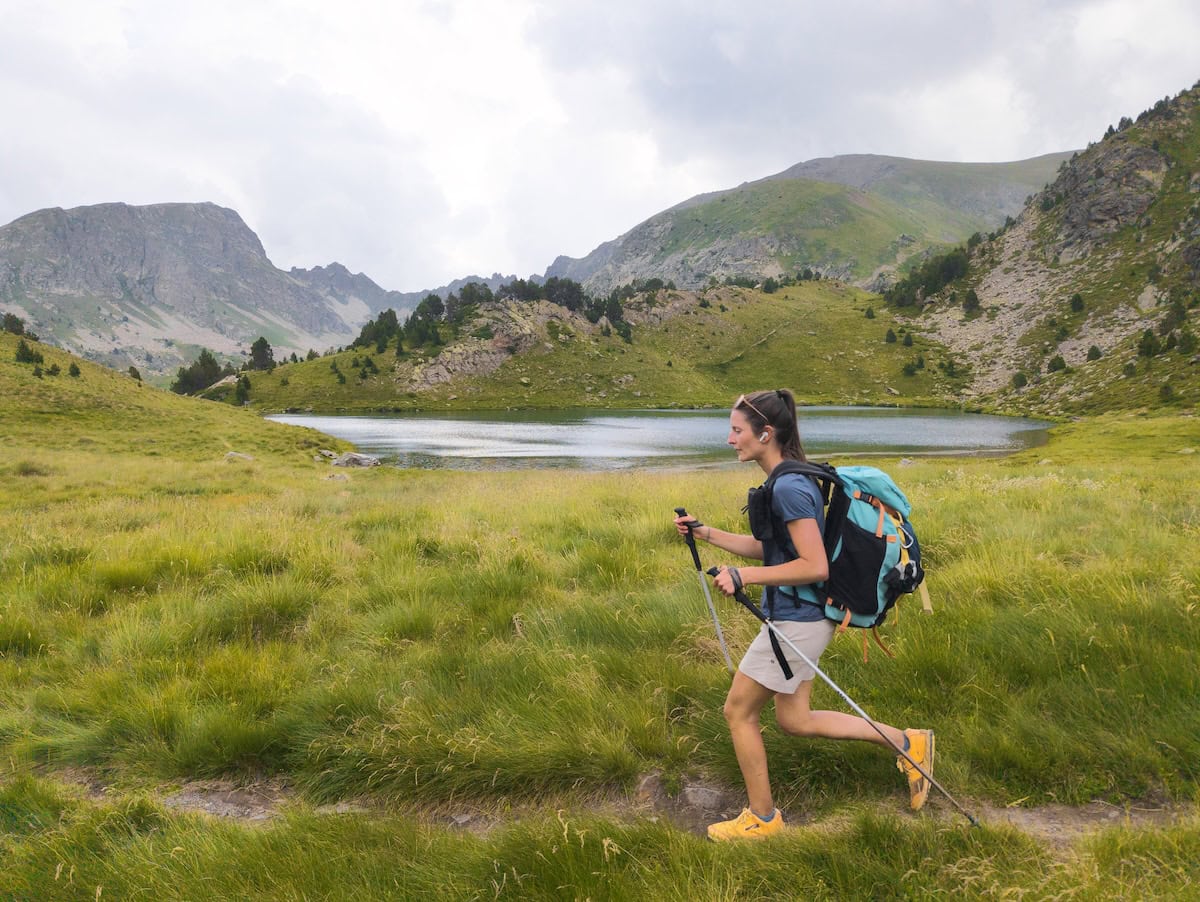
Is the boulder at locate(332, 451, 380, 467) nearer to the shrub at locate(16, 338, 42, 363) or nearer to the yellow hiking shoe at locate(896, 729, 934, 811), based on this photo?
the shrub at locate(16, 338, 42, 363)

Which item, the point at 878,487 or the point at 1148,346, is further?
the point at 1148,346

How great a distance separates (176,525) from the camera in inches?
406

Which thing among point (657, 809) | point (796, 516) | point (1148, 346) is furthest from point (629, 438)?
point (1148, 346)

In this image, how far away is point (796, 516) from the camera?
126 inches

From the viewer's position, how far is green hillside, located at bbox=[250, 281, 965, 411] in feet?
392

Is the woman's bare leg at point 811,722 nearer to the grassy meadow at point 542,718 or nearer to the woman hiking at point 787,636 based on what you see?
the woman hiking at point 787,636

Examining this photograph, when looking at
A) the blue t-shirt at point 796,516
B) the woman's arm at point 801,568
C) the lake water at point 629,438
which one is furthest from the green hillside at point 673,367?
the woman's arm at point 801,568

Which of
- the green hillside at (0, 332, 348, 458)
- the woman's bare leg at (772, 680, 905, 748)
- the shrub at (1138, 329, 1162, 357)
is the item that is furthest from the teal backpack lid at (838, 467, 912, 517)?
the shrub at (1138, 329, 1162, 357)

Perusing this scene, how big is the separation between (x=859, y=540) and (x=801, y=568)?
0.38m

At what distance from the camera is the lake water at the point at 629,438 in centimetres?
4647

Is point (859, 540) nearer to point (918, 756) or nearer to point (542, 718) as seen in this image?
point (918, 756)

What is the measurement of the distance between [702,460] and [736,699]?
41.8 meters

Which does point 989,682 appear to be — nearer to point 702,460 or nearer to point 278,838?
point 278,838

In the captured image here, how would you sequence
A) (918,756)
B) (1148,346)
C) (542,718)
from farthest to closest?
(1148,346)
(542,718)
(918,756)
